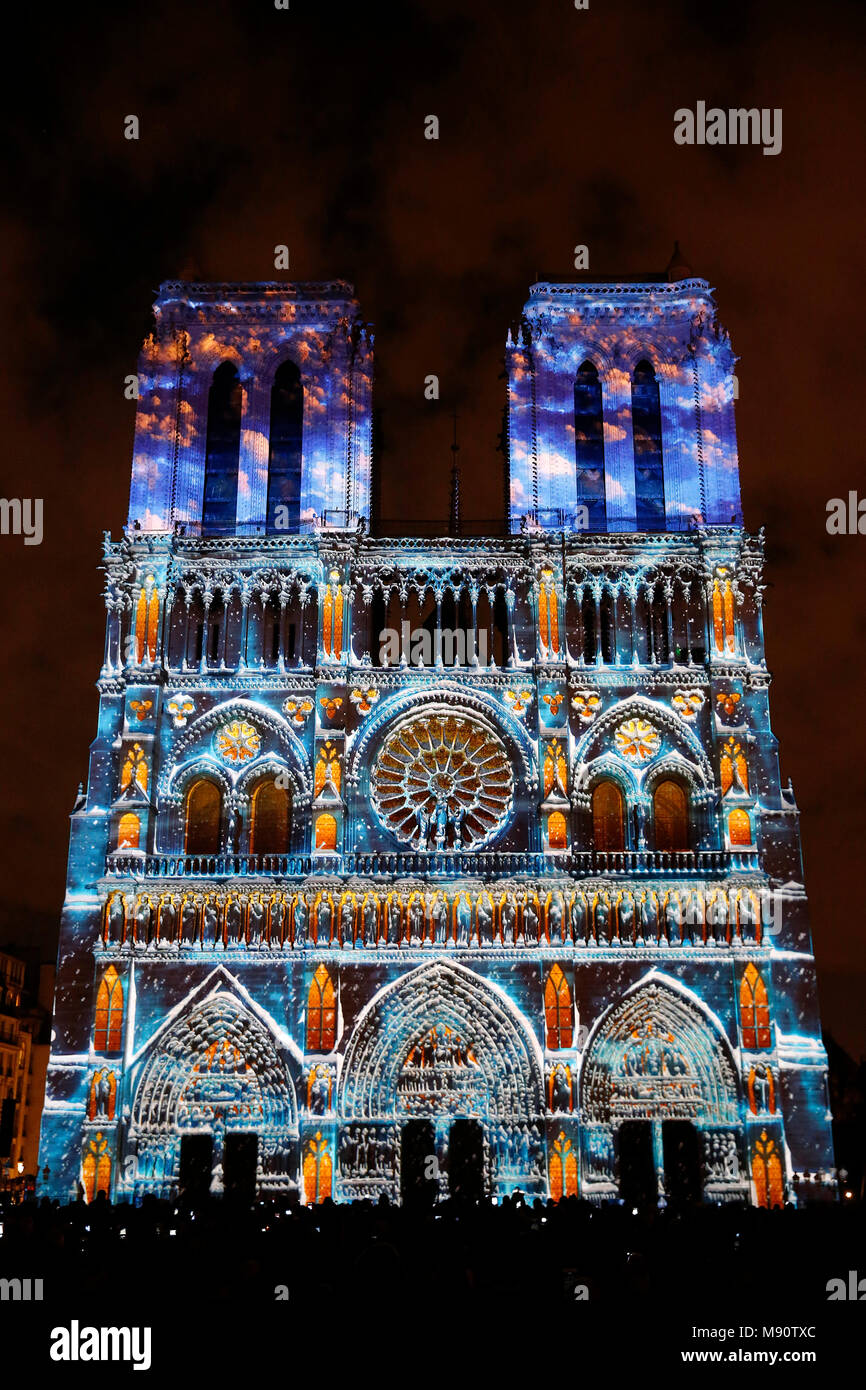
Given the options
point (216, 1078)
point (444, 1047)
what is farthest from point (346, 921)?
point (216, 1078)

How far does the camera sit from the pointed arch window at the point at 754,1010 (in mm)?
35438

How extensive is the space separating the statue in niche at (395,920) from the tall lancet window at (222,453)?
12334mm

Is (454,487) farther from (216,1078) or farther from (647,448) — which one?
(216,1078)

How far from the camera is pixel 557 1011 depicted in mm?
35625

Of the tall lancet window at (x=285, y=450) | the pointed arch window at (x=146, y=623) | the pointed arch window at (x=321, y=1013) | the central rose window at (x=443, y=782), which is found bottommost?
the pointed arch window at (x=321, y=1013)

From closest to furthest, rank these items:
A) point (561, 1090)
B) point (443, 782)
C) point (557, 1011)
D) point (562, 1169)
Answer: point (562, 1169), point (561, 1090), point (557, 1011), point (443, 782)

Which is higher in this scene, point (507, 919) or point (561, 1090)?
point (507, 919)

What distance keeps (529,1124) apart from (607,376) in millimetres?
22152

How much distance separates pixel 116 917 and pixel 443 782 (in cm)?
963

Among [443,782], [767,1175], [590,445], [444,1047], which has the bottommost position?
[767,1175]

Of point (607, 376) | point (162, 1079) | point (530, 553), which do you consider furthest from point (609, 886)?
point (607, 376)

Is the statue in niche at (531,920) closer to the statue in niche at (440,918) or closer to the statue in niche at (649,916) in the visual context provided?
the statue in niche at (440,918)

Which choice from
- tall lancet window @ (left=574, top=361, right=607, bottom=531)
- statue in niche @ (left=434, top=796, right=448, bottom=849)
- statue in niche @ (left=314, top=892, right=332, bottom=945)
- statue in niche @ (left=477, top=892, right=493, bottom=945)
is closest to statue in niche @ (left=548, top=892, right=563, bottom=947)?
statue in niche @ (left=477, top=892, right=493, bottom=945)

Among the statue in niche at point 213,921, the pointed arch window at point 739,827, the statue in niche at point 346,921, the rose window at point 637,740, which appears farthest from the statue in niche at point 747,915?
the statue in niche at point 213,921
